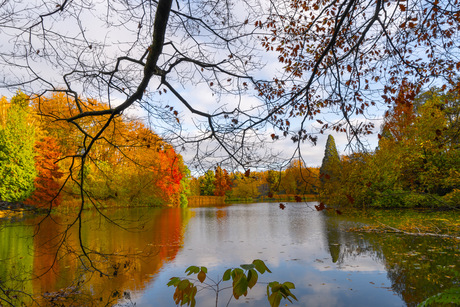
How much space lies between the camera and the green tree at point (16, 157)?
1778 centimetres

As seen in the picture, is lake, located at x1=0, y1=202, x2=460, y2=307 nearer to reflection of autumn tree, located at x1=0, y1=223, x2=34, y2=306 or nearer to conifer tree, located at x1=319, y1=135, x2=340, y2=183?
reflection of autumn tree, located at x1=0, y1=223, x2=34, y2=306

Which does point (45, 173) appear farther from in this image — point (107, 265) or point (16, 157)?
point (107, 265)

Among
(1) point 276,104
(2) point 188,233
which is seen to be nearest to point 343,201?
(2) point 188,233

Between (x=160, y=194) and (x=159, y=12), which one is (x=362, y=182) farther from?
(x=159, y=12)

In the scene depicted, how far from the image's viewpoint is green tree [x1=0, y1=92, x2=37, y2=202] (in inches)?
700

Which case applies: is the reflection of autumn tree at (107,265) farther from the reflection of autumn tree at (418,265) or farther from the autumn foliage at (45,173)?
the autumn foliage at (45,173)

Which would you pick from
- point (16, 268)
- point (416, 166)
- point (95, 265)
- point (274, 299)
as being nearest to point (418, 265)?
point (274, 299)

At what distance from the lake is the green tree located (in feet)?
29.0

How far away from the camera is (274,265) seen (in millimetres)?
7078

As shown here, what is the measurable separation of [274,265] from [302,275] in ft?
3.00

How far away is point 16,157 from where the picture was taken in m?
17.8

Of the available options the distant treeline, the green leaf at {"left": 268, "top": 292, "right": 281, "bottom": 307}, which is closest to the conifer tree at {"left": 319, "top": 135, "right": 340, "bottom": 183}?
the distant treeline

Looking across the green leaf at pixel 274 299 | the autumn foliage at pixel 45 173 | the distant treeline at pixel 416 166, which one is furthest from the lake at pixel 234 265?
the autumn foliage at pixel 45 173

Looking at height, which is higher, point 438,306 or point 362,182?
point 362,182
